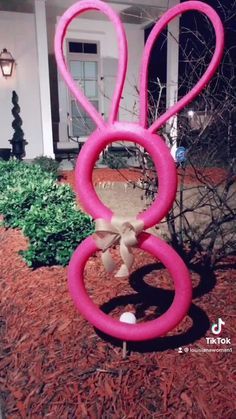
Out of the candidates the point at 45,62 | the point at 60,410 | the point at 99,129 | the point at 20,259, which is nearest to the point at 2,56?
the point at 45,62

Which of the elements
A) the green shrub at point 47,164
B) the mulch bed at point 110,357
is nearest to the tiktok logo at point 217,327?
the mulch bed at point 110,357

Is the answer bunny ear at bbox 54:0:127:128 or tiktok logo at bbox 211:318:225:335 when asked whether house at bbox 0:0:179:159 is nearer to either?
bunny ear at bbox 54:0:127:128

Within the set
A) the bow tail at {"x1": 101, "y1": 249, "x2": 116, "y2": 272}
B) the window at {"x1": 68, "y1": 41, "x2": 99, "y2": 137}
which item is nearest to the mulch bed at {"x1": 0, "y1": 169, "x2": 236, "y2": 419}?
the bow tail at {"x1": 101, "y1": 249, "x2": 116, "y2": 272}

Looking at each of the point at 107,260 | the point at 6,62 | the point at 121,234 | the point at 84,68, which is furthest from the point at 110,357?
the point at 84,68

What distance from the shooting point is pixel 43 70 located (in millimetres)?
8891

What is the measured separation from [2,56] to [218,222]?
26.9ft

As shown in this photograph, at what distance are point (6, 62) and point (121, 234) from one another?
344 inches

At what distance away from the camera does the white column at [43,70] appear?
28.2 feet

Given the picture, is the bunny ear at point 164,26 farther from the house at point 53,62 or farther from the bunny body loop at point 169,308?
the house at point 53,62

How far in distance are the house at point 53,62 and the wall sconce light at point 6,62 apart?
338 mm

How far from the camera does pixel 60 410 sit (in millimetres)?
2068

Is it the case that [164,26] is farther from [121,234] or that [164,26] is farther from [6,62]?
[6,62]

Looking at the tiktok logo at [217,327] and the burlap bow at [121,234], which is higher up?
the burlap bow at [121,234]

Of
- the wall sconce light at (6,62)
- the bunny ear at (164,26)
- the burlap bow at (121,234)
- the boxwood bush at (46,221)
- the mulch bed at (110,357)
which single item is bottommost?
the mulch bed at (110,357)
